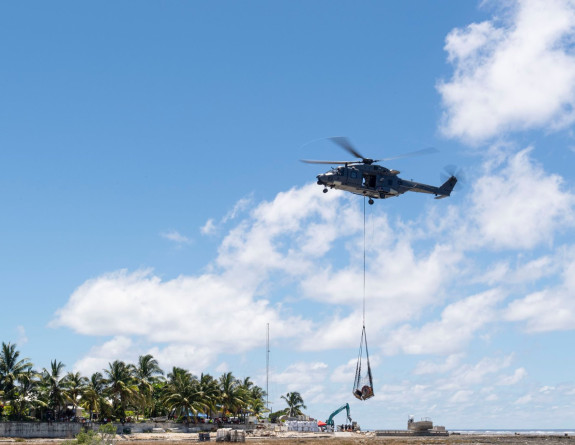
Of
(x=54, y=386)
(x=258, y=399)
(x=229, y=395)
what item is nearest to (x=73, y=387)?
(x=54, y=386)

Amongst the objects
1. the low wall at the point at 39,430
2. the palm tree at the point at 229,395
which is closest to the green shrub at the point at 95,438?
the low wall at the point at 39,430

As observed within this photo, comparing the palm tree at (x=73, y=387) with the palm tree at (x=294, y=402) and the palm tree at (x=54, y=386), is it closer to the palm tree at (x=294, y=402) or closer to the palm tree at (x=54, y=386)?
the palm tree at (x=54, y=386)

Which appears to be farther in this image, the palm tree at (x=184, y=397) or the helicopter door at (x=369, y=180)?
the palm tree at (x=184, y=397)

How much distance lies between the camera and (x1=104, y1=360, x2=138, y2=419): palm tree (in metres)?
91.7

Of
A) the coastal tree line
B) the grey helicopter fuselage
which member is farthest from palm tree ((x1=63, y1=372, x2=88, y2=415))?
the grey helicopter fuselage

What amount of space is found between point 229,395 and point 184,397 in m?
12.4

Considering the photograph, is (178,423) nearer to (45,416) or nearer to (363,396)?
(45,416)

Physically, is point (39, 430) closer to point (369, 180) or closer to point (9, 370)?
point (9, 370)

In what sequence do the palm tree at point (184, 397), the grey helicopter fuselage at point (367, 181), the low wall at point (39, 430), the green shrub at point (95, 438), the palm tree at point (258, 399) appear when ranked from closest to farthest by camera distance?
1. the green shrub at point (95, 438)
2. the grey helicopter fuselage at point (367, 181)
3. the low wall at point (39, 430)
4. the palm tree at point (184, 397)
5. the palm tree at point (258, 399)

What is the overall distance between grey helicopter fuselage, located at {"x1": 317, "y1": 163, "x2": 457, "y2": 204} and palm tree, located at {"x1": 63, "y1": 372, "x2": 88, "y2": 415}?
4367 centimetres

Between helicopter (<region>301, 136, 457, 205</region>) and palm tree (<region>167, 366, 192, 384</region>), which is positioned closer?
helicopter (<region>301, 136, 457, 205</region>)

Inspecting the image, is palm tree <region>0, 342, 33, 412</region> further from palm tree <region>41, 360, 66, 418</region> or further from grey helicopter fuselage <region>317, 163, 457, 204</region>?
grey helicopter fuselage <region>317, 163, 457, 204</region>

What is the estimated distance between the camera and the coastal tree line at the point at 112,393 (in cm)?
8050

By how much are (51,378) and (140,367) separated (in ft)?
67.5
